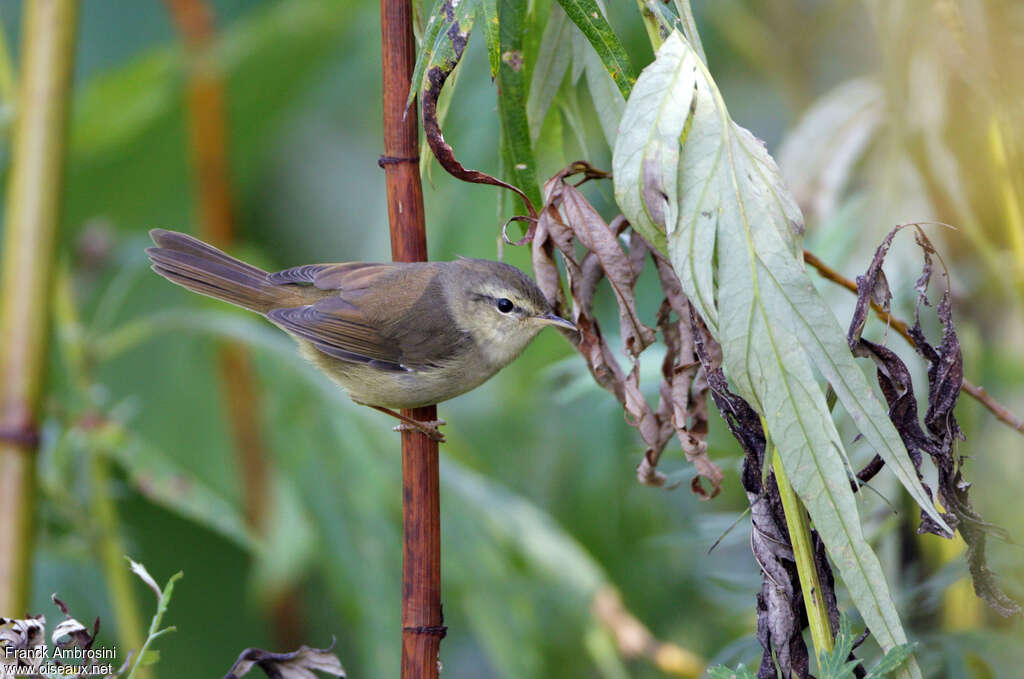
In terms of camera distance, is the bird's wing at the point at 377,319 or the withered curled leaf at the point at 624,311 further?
the bird's wing at the point at 377,319

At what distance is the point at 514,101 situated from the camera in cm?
135

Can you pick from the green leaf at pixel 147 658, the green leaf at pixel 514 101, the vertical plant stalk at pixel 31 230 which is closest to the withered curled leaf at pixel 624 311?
the green leaf at pixel 514 101

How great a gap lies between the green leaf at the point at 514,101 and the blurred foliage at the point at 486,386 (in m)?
0.05

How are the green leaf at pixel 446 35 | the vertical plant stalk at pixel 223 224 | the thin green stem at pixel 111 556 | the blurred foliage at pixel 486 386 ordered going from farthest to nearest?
1. the vertical plant stalk at pixel 223 224
2. the thin green stem at pixel 111 556
3. the blurred foliage at pixel 486 386
4. the green leaf at pixel 446 35

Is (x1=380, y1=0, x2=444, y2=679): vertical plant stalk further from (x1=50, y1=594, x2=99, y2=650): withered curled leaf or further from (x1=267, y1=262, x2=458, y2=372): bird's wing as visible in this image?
(x1=267, y1=262, x2=458, y2=372): bird's wing

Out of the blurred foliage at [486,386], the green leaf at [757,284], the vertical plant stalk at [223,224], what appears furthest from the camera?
the vertical plant stalk at [223,224]

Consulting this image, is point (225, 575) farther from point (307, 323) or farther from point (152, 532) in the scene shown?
point (307, 323)

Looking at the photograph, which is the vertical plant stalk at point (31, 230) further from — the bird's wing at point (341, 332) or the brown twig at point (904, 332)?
the brown twig at point (904, 332)

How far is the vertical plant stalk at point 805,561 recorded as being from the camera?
111 cm

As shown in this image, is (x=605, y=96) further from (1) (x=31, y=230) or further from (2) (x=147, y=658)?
(1) (x=31, y=230)

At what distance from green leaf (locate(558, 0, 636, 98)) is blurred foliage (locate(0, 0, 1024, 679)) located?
13 mm

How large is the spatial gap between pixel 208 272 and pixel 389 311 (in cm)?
45

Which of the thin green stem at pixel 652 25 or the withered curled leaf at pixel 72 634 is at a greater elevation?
the thin green stem at pixel 652 25

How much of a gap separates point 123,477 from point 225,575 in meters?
0.57
